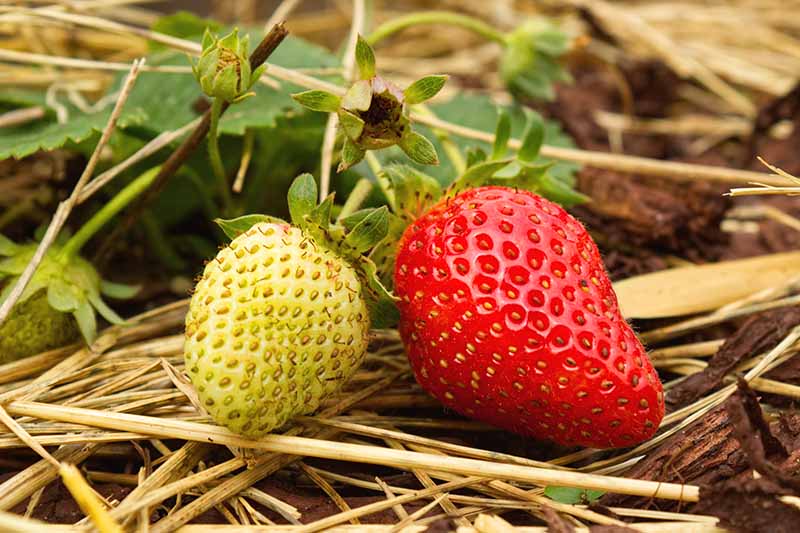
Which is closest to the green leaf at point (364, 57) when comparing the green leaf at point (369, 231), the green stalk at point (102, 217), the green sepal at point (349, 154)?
the green sepal at point (349, 154)

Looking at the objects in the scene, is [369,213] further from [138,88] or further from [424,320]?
[138,88]

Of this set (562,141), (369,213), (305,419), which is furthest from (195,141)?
(562,141)

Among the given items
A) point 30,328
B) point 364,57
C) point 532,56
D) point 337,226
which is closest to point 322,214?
point 337,226

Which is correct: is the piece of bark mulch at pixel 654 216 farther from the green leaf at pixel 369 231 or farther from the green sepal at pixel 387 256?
the green leaf at pixel 369 231

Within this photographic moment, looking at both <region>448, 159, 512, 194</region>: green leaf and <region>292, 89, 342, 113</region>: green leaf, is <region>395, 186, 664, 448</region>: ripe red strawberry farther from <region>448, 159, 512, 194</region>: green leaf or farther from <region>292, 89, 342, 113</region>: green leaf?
<region>292, 89, 342, 113</region>: green leaf

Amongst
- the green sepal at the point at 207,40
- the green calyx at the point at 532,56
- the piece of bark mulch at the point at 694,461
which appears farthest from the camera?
the green calyx at the point at 532,56

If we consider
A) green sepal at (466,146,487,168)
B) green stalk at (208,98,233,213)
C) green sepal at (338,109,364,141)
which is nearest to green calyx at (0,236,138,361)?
green stalk at (208,98,233,213)

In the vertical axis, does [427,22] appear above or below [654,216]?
above

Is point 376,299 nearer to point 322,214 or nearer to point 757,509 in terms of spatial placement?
point 322,214
